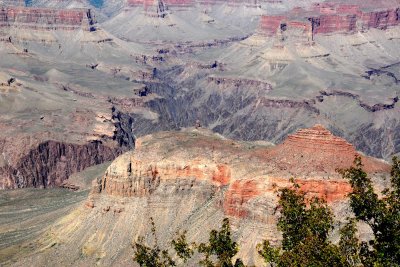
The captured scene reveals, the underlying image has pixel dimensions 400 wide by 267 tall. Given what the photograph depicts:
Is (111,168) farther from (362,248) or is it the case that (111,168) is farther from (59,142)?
(59,142)

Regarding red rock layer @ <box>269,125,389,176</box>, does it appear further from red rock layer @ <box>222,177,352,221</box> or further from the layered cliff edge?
red rock layer @ <box>222,177,352,221</box>

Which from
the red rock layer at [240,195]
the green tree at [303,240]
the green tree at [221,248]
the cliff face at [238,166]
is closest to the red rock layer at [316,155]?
the cliff face at [238,166]

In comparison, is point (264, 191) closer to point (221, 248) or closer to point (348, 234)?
point (221, 248)

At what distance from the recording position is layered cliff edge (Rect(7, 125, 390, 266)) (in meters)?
69.8

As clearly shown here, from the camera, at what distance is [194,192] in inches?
3056

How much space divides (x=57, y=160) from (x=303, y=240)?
117 m

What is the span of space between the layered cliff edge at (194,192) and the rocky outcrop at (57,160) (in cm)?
6651

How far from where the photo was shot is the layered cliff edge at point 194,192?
69812 millimetres

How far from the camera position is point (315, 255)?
36.0 metres

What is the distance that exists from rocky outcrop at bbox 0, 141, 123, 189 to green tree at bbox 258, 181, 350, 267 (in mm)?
110030

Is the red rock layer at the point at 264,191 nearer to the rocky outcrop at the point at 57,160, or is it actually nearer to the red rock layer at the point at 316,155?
the red rock layer at the point at 316,155

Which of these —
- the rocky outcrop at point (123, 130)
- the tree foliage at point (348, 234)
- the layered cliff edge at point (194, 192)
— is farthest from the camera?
the rocky outcrop at point (123, 130)

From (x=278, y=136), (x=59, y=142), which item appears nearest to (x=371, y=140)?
(x=278, y=136)

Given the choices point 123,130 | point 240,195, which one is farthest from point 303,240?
point 123,130
